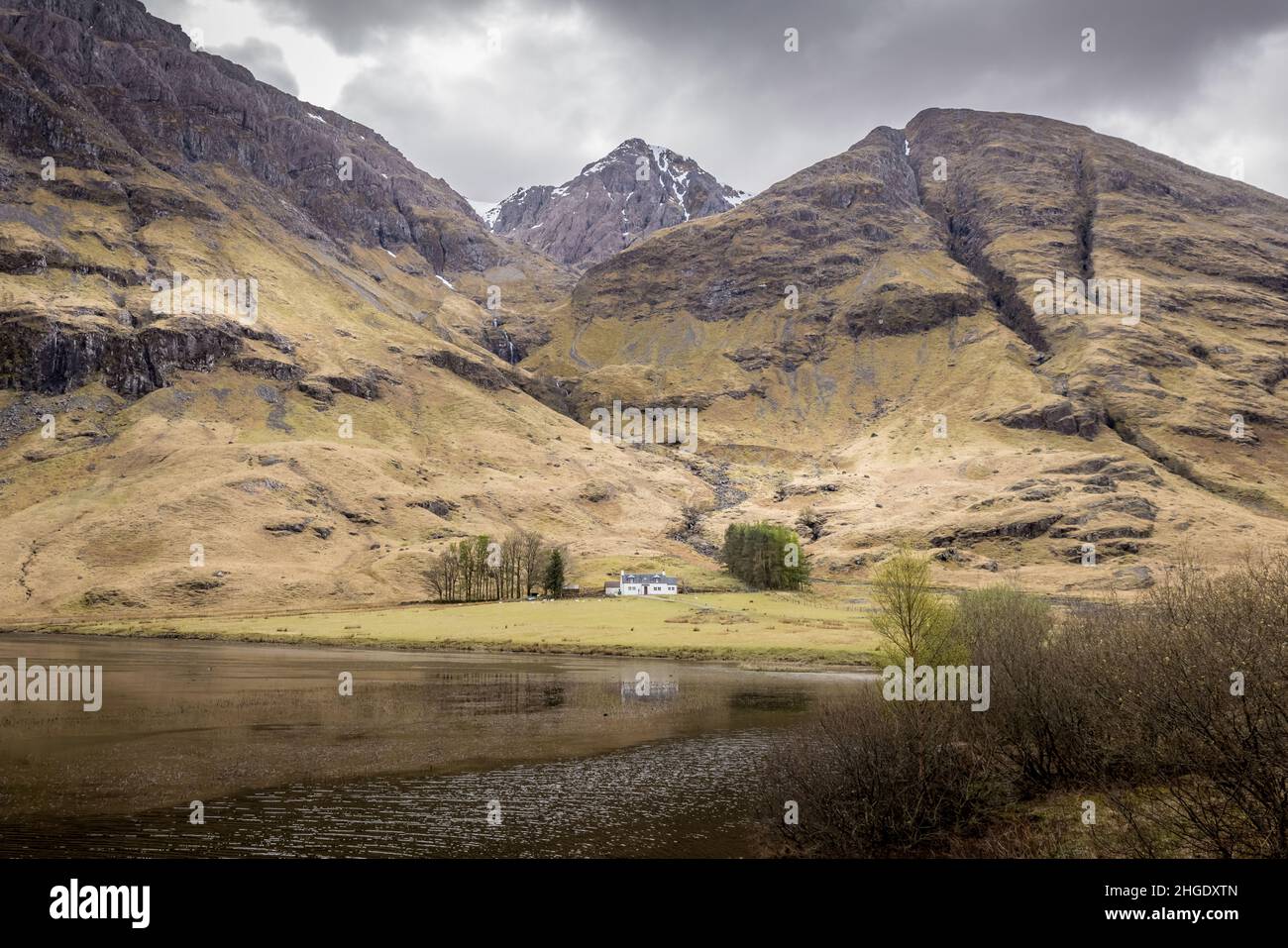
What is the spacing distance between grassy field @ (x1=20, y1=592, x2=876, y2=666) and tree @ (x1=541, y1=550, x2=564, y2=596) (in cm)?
1038

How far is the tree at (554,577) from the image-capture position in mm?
142250

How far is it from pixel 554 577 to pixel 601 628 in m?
41.6

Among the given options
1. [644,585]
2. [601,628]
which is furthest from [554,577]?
[601,628]

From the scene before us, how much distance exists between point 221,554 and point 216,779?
132878 mm

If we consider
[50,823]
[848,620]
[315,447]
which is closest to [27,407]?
[315,447]

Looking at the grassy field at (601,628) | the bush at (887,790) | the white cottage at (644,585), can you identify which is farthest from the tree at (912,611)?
the white cottage at (644,585)

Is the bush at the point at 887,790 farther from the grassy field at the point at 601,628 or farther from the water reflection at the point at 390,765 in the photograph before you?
the grassy field at the point at 601,628

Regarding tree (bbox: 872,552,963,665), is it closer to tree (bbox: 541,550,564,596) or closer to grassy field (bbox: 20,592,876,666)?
grassy field (bbox: 20,592,876,666)

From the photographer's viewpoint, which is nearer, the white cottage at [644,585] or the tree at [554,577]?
the tree at [554,577]

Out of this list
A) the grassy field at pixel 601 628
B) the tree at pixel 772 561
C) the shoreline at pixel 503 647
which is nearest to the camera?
the shoreline at pixel 503 647

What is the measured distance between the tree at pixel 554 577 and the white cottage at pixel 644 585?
9137 mm

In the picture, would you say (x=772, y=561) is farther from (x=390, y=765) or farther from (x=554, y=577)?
(x=390, y=765)
